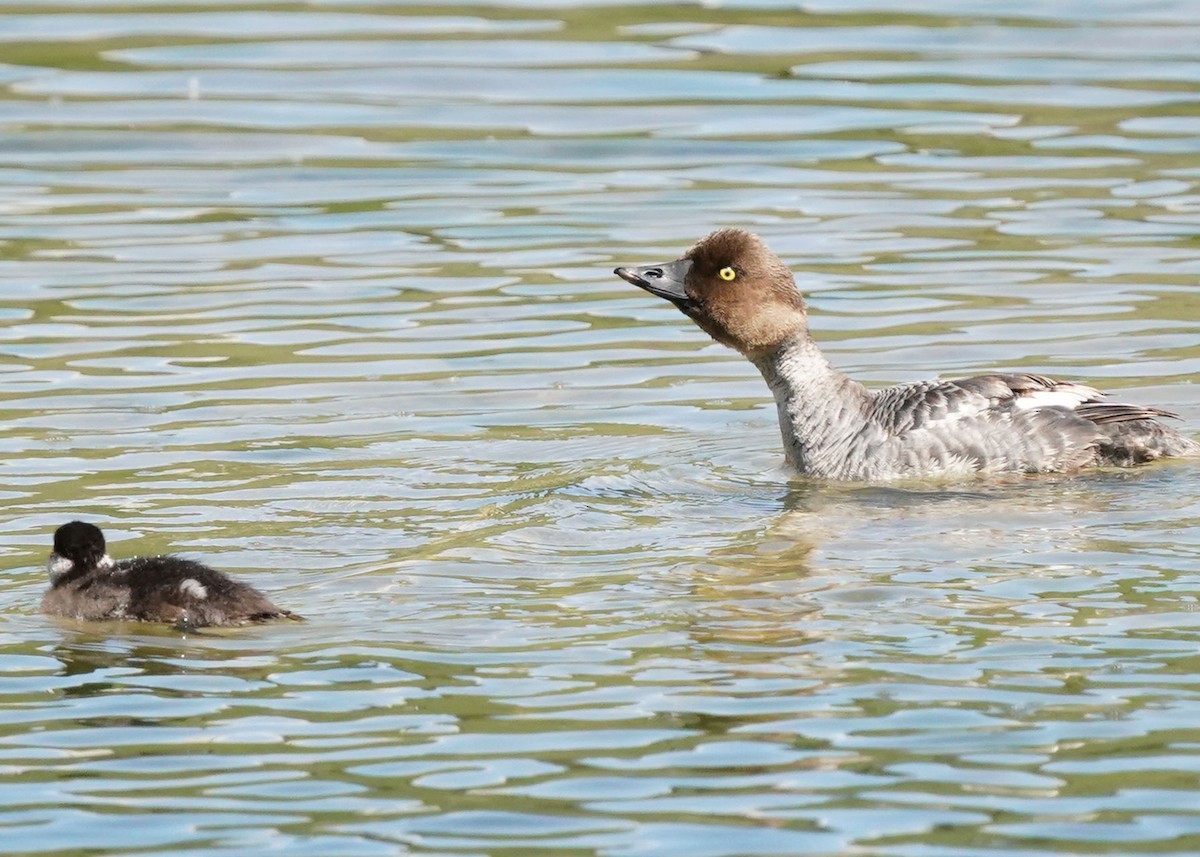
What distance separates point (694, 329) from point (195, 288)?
10.2 ft

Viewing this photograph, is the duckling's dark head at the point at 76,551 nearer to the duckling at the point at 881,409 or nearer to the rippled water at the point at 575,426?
the rippled water at the point at 575,426

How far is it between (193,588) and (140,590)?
0.35 metres

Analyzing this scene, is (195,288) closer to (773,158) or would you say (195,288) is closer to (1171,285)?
(773,158)

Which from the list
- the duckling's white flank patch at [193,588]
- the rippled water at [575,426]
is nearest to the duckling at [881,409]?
the rippled water at [575,426]

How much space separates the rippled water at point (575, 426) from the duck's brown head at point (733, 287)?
26.0 inches

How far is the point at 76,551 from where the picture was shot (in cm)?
906

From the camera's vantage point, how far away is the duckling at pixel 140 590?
8531mm

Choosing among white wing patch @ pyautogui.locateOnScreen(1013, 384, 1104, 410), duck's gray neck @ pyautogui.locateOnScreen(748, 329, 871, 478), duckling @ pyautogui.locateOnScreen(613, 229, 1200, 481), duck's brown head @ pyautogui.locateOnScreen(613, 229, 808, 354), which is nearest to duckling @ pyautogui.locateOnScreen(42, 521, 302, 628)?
duckling @ pyautogui.locateOnScreen(613, 229, 1200, 481)

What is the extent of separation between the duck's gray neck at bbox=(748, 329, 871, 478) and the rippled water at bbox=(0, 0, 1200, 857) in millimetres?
190

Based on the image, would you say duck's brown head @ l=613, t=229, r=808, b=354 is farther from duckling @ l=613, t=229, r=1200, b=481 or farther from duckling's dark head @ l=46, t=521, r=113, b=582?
duckling's dark head @ l=46, t=521, r=113, b=582

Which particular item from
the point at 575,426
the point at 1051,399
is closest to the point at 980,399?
the point at 1051,399

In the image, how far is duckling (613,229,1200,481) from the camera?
36.2ft

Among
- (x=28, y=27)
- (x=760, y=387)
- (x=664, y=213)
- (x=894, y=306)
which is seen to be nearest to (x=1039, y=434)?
(x=760, y=387)

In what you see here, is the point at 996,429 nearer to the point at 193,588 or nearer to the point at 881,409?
the point at 881,409
